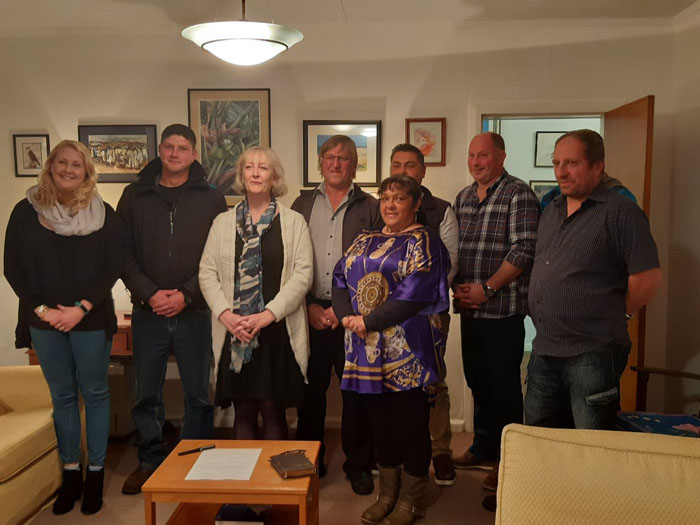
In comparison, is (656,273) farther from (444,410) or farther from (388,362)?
(444,410)

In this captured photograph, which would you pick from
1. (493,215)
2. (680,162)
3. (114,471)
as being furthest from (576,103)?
(114,471)

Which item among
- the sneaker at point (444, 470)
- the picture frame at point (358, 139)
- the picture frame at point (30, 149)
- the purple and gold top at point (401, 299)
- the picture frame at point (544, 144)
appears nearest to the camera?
the purple and gold top at point (401, 299)

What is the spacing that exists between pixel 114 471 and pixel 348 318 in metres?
1.53

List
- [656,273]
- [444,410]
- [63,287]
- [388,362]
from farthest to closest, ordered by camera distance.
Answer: [444,410] → [63,287] → [388,362] → [656,273]

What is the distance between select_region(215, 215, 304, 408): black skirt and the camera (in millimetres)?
2596

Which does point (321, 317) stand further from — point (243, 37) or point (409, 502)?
point (243, 37)

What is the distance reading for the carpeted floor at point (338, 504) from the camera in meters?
2.53

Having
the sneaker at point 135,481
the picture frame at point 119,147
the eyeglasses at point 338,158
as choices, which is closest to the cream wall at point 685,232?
the eyeglasses at point 338,158

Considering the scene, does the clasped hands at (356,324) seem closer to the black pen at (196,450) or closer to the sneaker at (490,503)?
the black pen at (196,450)

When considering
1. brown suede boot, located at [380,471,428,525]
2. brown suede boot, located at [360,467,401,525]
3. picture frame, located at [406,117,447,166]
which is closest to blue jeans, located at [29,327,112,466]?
brown suede boot, located at [360,467,401,525]

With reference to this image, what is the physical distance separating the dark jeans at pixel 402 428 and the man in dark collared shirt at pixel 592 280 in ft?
1.79

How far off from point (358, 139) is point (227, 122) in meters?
0.79

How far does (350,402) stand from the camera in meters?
2.63

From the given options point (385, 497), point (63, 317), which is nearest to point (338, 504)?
point (385, 497)
